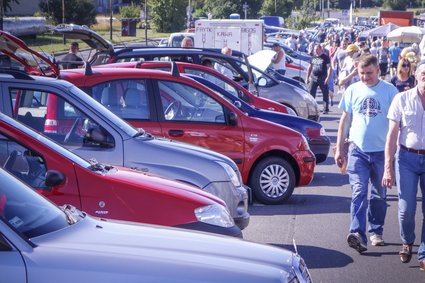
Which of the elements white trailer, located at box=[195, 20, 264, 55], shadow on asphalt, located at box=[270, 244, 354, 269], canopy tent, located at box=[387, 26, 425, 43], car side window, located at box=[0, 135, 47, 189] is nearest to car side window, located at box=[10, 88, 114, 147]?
car side window, located at box=[0, 135, 47, 189]

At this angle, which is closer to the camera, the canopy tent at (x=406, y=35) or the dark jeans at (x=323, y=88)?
the dark jeans at (x=323, y=88)

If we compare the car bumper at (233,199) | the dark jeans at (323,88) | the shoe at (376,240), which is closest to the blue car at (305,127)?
the shoe at (376,240)

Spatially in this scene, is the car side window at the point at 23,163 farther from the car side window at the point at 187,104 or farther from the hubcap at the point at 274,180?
the hubcap at the point at 274,180

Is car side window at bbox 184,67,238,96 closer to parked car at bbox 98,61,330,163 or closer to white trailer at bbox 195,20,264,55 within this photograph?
parked car at bbox 98,61,330,163

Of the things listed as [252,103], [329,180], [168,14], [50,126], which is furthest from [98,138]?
[168,14]

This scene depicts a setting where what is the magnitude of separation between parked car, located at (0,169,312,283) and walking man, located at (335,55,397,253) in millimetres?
3832

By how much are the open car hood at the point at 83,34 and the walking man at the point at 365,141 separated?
565 centimetres

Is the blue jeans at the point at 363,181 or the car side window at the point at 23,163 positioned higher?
the car side window at the point at 23,163

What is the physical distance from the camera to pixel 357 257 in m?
8.23

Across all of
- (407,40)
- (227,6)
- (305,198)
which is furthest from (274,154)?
(227,6)

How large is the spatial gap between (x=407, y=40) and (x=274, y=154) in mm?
28494

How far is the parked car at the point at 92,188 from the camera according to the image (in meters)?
5.98

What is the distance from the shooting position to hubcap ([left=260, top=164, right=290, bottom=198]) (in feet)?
35.7

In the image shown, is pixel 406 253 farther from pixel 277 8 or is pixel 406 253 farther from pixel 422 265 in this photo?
pixel 277 8
